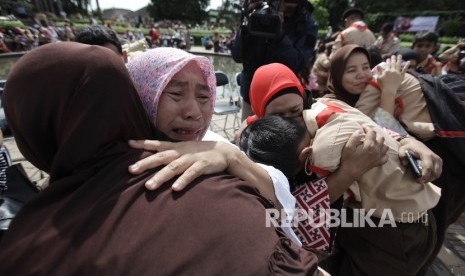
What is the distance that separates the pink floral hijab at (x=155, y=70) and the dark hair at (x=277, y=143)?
16.0 inches

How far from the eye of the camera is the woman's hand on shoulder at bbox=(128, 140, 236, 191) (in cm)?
87

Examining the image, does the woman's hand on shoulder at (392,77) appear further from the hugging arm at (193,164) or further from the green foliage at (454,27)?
the green foliage at (454,27)

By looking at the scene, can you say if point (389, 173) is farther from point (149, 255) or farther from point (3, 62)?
point (3, 62)

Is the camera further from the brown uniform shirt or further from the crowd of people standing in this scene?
the brown uniform shirt

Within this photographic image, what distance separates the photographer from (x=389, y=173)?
5.06 ft

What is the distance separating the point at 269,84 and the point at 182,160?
4.62 feet

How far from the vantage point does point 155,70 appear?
1318 mm

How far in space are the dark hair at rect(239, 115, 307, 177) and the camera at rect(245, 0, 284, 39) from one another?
68.6 inches

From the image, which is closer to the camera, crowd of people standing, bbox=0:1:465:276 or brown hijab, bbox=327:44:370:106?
crowd of people standing, bbox=0:1:465:276

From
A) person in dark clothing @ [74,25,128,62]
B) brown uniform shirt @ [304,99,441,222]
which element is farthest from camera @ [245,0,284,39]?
brown uniform shirt @ [304,99,441,222]

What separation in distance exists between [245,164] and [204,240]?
43 centimetres

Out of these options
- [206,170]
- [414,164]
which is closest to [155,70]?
[206,170]

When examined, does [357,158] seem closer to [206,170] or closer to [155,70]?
[206,170]

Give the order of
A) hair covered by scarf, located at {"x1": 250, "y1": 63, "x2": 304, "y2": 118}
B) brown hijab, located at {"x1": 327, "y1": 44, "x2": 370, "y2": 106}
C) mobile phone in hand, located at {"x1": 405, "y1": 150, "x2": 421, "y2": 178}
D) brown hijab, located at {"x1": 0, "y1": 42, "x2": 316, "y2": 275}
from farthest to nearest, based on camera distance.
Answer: brown hijab, located at {"x1": 327, "y1": 44, "x2": 370, "y2": 106} → hair covered by scarf, located at {"x1": 250, "y1": 63, "x2": 304, "y2": 118} → mobile phone in hand, located at {"x1": 405, "y1": 150, "x2": 421, "y2": 178} → brown hijab, located at {"x1": 0, "y1": 42, "x2": 316, "y2": 275}
